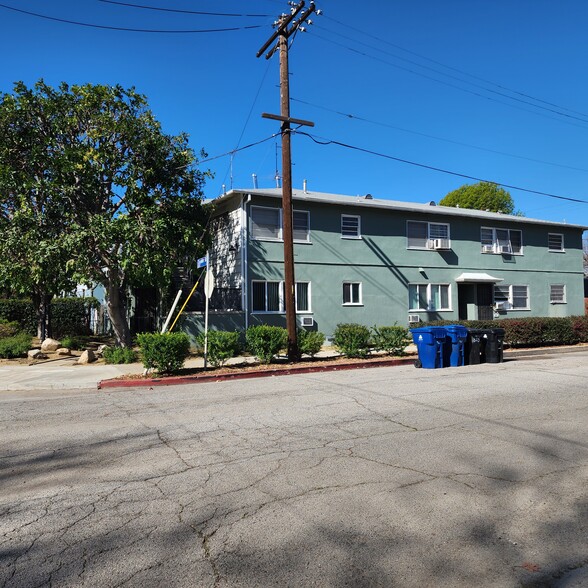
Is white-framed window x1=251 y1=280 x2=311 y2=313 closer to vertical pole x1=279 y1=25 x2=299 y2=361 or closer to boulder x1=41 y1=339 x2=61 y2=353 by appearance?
vertical pole x1=279 y1=25 x2=299 y2=361

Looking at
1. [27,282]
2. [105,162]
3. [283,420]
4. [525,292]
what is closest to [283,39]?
[105,162]

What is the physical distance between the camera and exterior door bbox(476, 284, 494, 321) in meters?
25.7

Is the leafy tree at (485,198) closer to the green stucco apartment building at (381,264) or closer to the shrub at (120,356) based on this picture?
the green stucco apartment building at (381,264)

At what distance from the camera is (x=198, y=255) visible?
1925 cm

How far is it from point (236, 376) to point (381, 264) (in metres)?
12.1

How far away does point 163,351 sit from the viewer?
41.8ft

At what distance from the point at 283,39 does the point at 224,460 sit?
44.3 ft

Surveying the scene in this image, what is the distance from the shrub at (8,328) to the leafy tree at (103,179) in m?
6.01

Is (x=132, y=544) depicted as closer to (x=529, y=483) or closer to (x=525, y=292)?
(x=529, y=483)

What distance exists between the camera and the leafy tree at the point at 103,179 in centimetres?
1546

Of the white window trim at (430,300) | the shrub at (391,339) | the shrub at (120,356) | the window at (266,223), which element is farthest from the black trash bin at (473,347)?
the shrub at (120,356)

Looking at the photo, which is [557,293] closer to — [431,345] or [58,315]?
[431,345]

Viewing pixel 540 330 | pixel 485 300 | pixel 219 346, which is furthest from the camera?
pixel 485 300

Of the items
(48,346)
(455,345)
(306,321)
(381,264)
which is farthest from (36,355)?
(381,264)
